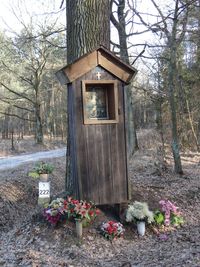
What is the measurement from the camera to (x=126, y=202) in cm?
652

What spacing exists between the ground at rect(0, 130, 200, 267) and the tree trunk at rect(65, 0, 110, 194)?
1086 millimetres

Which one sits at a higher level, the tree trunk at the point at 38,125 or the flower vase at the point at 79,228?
the tree trunk at the point at 38,125

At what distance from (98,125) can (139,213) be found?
169 cm

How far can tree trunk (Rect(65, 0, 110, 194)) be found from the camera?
6.70 meters

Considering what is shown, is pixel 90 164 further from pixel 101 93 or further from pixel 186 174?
pixel 186 174

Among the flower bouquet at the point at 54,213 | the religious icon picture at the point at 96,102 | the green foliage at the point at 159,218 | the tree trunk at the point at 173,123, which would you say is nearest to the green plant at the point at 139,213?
the green foliage at the point at 159,218

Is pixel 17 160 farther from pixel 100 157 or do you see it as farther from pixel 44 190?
pixel 100 157

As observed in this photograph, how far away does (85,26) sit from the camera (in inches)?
263

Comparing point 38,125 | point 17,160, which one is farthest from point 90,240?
point 38,125

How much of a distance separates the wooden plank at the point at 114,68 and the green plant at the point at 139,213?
2284mm

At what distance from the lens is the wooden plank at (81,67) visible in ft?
20.0

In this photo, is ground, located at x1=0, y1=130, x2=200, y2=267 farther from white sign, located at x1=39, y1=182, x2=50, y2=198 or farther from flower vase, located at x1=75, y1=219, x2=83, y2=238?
white sign, located at x1=39, y1=182, x2=50, y2=198

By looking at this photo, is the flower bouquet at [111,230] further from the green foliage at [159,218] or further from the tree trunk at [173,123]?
the tree trunk at [173,123]

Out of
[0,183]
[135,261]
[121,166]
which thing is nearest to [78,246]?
[135,261]
